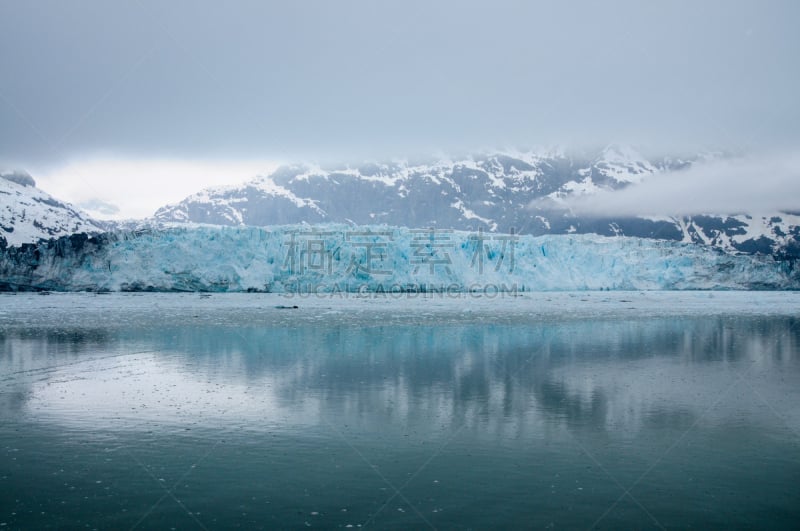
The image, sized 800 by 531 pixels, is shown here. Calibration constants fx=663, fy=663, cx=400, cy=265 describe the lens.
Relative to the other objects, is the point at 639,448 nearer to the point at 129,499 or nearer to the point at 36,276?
the point at 129,499

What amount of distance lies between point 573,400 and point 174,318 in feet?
64.4

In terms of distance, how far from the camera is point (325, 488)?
6582 mm

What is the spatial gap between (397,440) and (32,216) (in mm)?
130597

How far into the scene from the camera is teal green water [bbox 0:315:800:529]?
6031mm

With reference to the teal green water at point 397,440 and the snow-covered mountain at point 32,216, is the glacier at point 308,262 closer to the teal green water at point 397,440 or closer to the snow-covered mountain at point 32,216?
the teal green water at point 397,440

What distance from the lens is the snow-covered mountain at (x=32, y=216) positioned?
359 feet

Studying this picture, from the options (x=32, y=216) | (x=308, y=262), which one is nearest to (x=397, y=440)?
(x=308, y=262)

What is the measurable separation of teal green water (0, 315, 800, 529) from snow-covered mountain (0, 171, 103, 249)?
98.8m

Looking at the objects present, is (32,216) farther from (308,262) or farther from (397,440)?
(397,440)

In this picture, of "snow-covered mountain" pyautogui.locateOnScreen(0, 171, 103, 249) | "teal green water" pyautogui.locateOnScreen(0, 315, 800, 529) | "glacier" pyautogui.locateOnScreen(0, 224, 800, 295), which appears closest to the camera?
"teal green water" pyautogui.locateOnScreen(0, 315, 800, 529)

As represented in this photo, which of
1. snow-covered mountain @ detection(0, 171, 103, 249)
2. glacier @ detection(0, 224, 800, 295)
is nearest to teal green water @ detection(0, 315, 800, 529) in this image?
glacier @ detection(0, 224, 800, 295)

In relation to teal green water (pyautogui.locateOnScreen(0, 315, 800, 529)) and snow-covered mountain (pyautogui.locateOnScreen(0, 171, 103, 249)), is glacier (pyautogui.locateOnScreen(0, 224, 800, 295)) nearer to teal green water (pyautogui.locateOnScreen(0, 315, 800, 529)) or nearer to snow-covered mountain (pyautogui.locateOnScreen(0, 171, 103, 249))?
teal green water (pyautogui.locateOnScreen(0, 315, 800, 529))

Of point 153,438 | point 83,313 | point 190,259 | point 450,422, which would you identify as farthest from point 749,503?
point 190,259

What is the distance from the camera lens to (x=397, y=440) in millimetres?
8289
